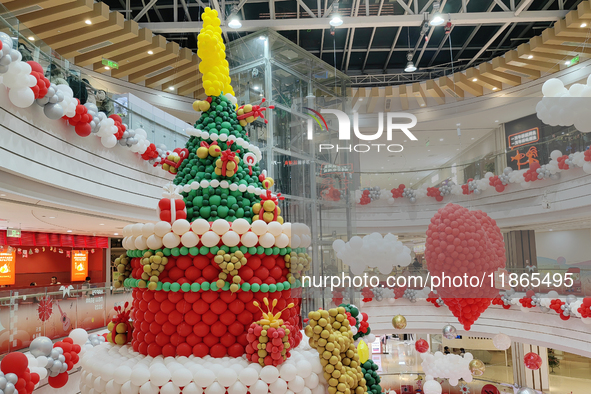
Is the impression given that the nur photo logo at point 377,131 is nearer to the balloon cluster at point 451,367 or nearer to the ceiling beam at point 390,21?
the balloon cluster at point 451,367

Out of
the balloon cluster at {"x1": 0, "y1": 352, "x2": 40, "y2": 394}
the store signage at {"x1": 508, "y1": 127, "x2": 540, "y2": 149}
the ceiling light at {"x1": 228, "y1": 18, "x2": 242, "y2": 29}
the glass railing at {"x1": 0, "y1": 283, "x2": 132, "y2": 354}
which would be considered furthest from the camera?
the ceiling light at {"x1": 228, "y1": 18, "x2": 242, "y2": 29}

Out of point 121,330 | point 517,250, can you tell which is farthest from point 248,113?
point 517,250

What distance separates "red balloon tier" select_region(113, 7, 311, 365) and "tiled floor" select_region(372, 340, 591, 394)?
10.1m

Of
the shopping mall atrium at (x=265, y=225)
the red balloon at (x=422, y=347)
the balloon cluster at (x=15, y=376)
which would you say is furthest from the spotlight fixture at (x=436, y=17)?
the balloon cluster at (x=15, y=376)

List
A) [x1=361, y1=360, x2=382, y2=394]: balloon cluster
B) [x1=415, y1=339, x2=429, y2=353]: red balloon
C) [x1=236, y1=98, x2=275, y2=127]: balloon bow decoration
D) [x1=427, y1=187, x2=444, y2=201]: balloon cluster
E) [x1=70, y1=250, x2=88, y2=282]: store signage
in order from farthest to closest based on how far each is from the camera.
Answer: [x1=70, y1=250, x2=88, y2=282]: store signage, [x1=415, y1=339, x2=429, y2=353]: red balloon, [x1=236, y1=98, x2=275, y2=127]: balloon bow decoration, [x1=427, y1=187, x2=444, y2=201]: balloon cluster, [x1=361, y1=360, x2=382, y2=394]: balloon cluster

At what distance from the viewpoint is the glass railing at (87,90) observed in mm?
4703

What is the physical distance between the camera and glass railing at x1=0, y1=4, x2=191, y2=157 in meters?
4.70

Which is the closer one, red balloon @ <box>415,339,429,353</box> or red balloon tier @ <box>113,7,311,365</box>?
red balloon tier @ <box>113,7,311,365</box>

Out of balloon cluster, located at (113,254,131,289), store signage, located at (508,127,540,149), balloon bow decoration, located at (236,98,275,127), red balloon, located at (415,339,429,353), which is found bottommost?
red balloon, located at (415,339,429,353)

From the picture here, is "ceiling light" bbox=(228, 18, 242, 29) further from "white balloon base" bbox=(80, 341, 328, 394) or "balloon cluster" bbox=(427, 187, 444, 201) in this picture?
"white balloon base" bbox=(80, 341, 328, 394)

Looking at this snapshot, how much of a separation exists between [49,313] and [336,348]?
14.5 ft

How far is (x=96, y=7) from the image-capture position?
299 inches

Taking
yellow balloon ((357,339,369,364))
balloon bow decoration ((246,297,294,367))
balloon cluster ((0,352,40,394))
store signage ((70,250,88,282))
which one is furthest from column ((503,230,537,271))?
store signage ((70,250,88,282))

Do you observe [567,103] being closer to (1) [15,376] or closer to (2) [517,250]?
(2) [517,250]
